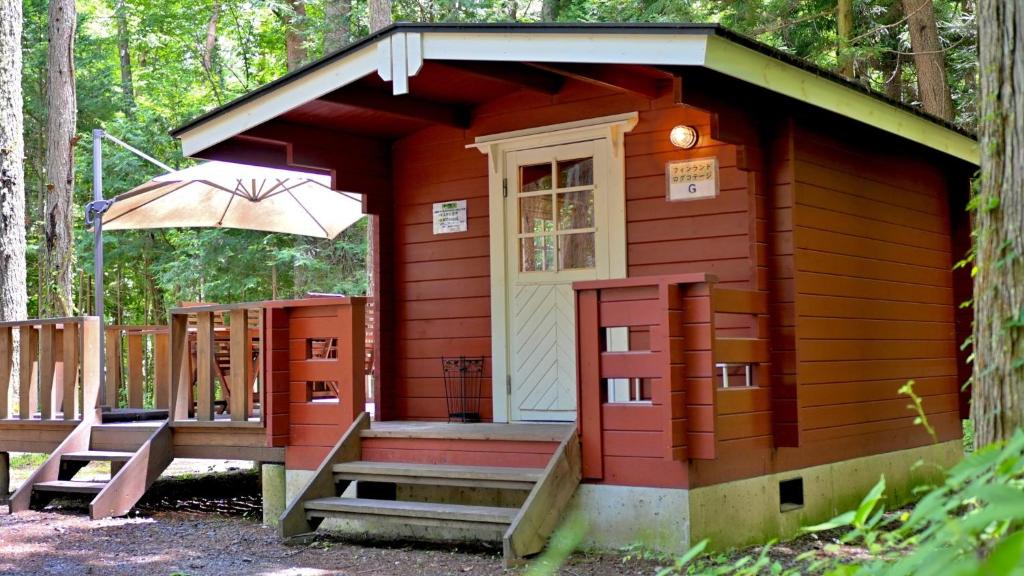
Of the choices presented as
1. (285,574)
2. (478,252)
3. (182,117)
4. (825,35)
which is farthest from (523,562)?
(182,117)

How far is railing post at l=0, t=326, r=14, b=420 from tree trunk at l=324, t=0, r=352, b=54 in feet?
28.0

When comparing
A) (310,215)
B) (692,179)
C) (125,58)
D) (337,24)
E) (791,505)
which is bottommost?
(791,505)

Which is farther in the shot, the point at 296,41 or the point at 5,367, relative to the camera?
the point at 296,41

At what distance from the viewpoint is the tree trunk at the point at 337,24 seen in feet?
53.4

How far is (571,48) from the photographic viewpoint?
5.70 meters

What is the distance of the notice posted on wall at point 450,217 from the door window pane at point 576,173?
872mm

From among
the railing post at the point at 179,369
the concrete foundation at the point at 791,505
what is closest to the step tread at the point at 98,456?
the railing post at the point at 179,369

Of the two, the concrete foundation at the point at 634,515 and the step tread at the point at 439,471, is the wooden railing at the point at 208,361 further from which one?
the concrete foundation at the point at 634,515

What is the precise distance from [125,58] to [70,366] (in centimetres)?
1594

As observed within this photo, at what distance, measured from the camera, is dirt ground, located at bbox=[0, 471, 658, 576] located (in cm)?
548

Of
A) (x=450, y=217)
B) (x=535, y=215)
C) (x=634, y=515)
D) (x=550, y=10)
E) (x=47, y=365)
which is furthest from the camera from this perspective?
(x=550, y=10)

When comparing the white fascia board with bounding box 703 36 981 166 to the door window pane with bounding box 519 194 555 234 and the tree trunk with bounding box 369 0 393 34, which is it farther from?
the tree trunk with bounding box 369 0 393 34

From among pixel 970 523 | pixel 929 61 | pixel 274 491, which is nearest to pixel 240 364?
pixel 274 491

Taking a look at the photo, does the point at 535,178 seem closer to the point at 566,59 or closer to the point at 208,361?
the point at 566,59
